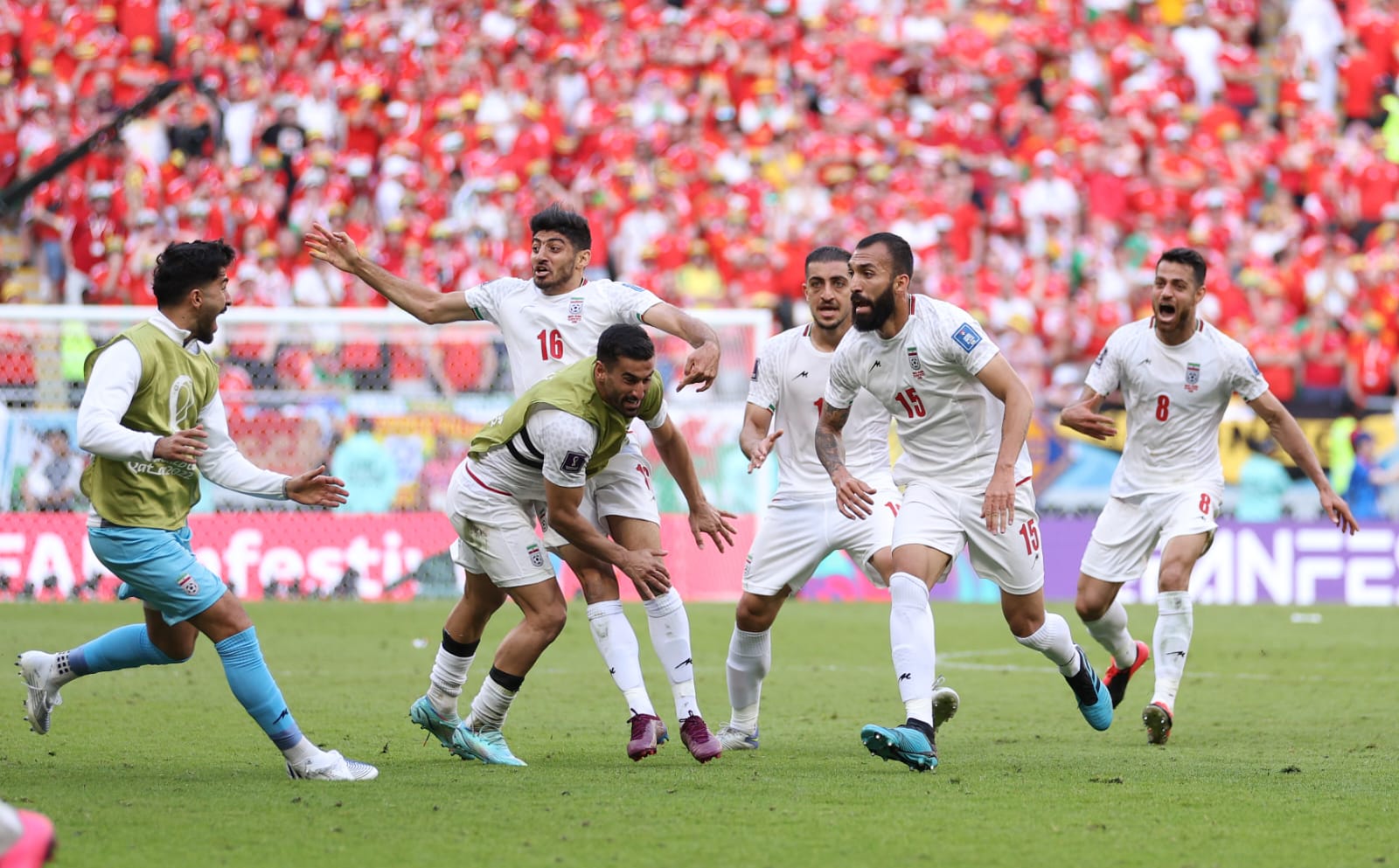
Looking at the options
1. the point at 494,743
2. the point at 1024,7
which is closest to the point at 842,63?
the point at 1024,7

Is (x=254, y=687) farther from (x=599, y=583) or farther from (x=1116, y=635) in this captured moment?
(x=1116, y=635)

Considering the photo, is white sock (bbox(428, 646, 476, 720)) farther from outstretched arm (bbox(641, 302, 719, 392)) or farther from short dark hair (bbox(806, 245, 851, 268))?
short dark hair (bbox(806, 245, 851, 268))

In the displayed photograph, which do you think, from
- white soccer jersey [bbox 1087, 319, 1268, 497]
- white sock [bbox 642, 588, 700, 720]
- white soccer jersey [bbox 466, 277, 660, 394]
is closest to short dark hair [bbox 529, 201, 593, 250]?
white soccer jersey [bbox 466, 277, 660, 394]

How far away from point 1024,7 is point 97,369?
21.5 m

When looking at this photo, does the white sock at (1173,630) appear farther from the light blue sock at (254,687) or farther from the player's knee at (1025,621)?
the light blue sock at (254,687)

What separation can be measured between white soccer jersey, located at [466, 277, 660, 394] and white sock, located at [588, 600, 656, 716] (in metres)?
1.30

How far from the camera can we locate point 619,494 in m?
8.95

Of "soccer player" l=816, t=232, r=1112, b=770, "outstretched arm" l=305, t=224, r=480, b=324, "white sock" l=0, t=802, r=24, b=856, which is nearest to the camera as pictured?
"white sock" l=0, t=802, r=24, b=856

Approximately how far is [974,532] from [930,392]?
0.72 meters

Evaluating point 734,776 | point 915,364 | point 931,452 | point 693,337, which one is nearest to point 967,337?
point 915,364

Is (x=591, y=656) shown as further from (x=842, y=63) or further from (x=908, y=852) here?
(x=842, y=63)

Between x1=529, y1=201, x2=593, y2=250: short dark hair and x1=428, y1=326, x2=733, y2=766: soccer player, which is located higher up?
x1=529, y1=201, x2=593, y2=250: short dark hair

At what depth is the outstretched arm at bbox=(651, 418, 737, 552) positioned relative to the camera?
28.6ft

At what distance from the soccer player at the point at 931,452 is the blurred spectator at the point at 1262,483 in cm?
1075
